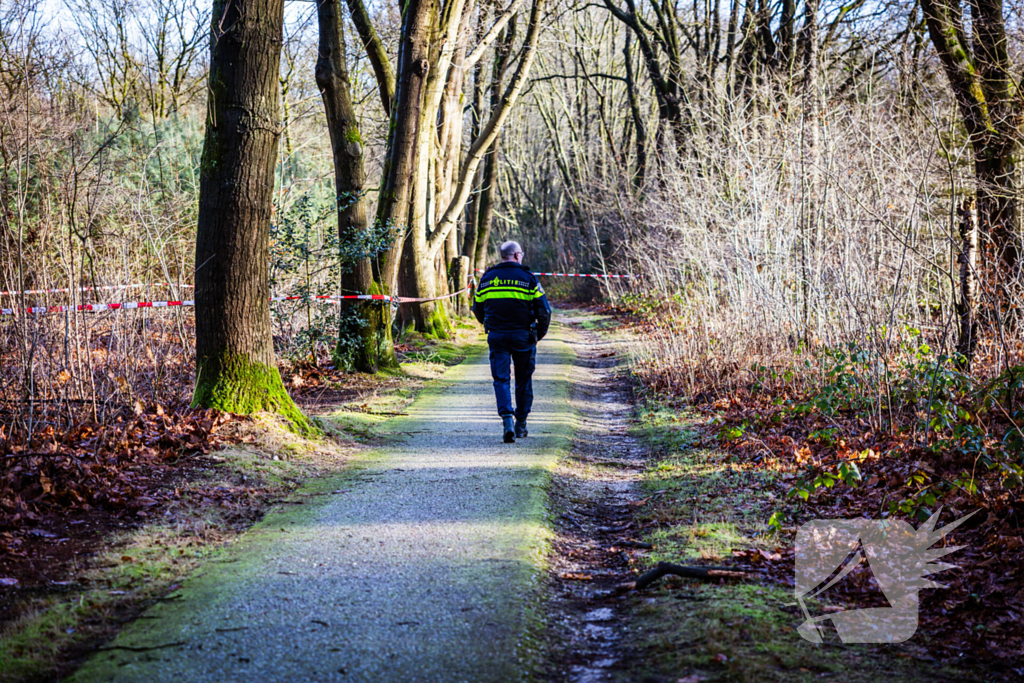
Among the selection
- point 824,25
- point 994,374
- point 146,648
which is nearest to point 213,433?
point 146,648

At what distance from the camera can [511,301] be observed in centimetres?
920

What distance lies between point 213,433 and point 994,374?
281 inches

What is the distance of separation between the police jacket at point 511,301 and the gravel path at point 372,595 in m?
2.01

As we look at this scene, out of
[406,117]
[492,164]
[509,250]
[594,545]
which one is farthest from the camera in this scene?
[492,164]

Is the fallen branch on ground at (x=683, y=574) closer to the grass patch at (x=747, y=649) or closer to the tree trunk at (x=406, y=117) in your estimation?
the grass patch at (x=747, y=649)

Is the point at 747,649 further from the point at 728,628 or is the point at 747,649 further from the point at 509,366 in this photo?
the point at 509,366

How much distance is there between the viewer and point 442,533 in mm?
5824

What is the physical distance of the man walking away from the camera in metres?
9.19

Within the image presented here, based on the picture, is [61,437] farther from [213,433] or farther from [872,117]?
[872,117]

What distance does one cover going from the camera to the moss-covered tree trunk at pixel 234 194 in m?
8.24

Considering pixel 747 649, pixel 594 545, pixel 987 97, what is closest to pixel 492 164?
pixel 987 97

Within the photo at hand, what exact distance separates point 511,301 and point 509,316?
0.17 meters

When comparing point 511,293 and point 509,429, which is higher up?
point 511,293

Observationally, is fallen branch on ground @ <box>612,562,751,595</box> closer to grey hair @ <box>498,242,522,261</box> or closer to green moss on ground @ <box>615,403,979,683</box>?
green moss on ground @ <box>615,403,979,683</box>
